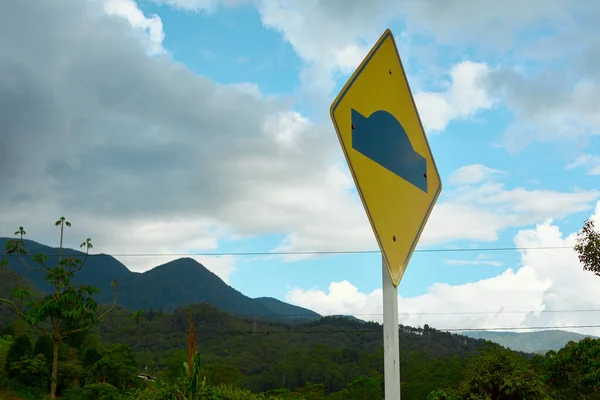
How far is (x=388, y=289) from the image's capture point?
1.76 meters

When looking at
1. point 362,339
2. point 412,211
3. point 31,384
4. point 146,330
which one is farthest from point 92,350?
point 362,339

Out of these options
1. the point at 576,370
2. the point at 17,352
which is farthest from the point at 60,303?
the point at 576,370

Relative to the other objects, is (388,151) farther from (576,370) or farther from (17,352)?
(17,352)

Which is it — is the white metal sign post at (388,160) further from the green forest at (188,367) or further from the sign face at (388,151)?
the green forest at (188,367)

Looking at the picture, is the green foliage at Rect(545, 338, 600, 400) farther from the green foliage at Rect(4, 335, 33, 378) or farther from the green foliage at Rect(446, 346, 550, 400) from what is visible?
the green foliage at Rect(4, 335, 33, 378)

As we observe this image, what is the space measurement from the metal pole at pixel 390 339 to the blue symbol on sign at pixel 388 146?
0.33m

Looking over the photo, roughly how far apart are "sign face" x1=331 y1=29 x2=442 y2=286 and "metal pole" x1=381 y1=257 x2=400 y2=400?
3cm

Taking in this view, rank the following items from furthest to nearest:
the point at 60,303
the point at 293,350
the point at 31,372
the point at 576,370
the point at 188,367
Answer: the point at 293,350 → the point at 31,372 → the point at 576,370 → the point at 60,303 → the point at 188,367

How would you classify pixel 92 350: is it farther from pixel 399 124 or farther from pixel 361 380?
pixel 399 124

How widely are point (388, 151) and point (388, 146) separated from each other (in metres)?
0.02

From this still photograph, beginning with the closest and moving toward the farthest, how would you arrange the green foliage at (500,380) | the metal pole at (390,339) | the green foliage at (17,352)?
the metal pole at (390,339)
the green foliage at (500,380)
the green foliage at (17,352)

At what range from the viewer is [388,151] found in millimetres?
1845

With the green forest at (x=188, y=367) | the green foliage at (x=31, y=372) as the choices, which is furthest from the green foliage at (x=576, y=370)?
the green foliage at (x=31, y=372)

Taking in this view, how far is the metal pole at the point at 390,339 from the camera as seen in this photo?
1683 mm
